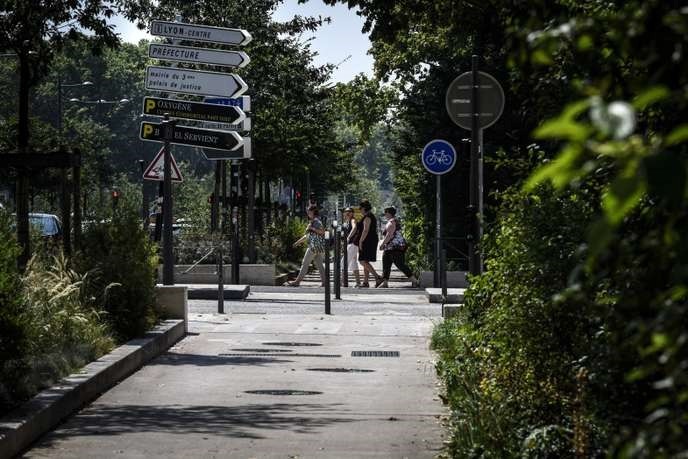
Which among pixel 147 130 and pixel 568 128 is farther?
pixel 147 130

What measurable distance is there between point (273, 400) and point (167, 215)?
8.48 meters

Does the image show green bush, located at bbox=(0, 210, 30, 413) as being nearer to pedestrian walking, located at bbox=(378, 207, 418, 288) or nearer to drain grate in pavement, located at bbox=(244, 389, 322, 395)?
drain grate in pavement, located at bbox=(244, 389, 322, 395)

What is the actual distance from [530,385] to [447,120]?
25542 mm

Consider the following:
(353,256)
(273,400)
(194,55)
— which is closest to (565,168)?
(273,400)

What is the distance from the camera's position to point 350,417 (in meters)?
10.0

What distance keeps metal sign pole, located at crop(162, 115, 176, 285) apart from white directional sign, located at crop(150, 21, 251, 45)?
1.48 meters

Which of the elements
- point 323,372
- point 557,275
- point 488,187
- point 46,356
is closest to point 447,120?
point 488,187

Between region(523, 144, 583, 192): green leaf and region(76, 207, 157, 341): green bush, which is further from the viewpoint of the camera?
region(76, 207, 157, 341): green bush

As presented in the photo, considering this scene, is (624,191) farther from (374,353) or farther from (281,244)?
(281,244)

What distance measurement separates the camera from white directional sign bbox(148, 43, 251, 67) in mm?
19922

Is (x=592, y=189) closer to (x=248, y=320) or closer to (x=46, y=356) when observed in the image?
(x=46, y=356)

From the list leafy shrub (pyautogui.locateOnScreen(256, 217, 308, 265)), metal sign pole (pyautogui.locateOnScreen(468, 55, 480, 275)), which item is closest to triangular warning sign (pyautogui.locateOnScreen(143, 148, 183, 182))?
leafy shrub (pyautogui.locateOnScreen(256, 217, 308, 265))

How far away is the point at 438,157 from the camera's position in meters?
26.5

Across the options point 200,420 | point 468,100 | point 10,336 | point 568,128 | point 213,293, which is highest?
point 468,100
